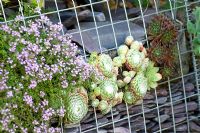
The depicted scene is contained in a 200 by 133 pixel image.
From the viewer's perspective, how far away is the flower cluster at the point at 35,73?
2.12m

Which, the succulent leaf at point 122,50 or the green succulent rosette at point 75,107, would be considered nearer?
the green succulent rosette at point 75,107

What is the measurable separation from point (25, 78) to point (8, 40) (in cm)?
18

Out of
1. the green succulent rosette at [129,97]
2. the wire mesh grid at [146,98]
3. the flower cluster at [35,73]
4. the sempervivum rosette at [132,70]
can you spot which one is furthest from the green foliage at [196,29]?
the flower cluster at [35,73]

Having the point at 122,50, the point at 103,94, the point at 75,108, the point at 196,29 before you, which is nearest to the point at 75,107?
the point at 75,108

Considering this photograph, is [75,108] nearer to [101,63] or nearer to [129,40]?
[101,63]

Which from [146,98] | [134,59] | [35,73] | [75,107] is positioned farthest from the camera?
[146,98]

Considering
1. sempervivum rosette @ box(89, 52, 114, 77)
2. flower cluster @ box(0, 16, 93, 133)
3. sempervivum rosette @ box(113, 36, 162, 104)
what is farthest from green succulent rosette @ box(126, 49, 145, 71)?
flower cluster @ box(0, 16, 93, 133)

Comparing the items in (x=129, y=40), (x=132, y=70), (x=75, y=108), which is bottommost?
(x=75, y=108)

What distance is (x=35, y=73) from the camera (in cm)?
215

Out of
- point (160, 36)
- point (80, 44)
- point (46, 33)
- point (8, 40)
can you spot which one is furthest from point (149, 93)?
point (8, 40)

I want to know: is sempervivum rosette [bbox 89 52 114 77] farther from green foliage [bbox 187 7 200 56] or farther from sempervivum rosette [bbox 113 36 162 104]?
green foliage [bbox 187 7 200 56]

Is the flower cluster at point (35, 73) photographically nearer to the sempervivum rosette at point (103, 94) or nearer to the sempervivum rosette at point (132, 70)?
the sempervivum rosette at point (103, 94)

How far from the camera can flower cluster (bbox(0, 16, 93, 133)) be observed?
6.95ft

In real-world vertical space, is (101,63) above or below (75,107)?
above
